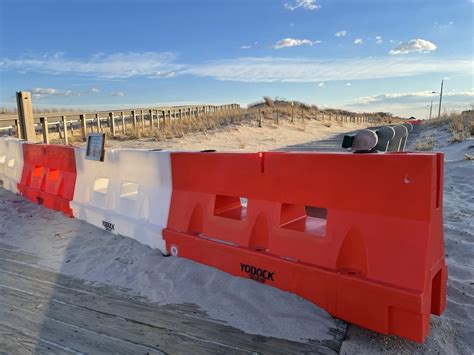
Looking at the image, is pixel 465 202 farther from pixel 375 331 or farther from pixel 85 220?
pixel 85 220

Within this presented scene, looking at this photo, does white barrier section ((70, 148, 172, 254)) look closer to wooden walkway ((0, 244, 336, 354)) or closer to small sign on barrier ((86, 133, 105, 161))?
small sign on barrier ((86, 133, 105, 161))

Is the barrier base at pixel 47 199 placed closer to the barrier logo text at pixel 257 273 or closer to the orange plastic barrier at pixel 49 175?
the orange plastic barrier at pixel 49 175

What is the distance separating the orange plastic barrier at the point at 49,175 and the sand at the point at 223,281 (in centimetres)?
23

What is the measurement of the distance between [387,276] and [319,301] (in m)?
0.56

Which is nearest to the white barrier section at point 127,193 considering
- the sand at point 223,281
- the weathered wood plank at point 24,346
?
the sand at point 223,281

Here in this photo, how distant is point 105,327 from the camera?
9.45 ft

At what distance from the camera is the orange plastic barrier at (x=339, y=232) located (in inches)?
102

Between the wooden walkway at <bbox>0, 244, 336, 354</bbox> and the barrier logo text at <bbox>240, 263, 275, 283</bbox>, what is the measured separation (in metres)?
0.55

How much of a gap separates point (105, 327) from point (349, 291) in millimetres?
1760

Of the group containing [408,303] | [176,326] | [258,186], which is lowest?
[176,326]

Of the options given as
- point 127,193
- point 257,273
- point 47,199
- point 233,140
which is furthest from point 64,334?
point 233,140

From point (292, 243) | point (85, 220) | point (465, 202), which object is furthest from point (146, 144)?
point (292, 243)

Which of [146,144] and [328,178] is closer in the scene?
[328,178]

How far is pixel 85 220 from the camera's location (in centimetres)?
533
